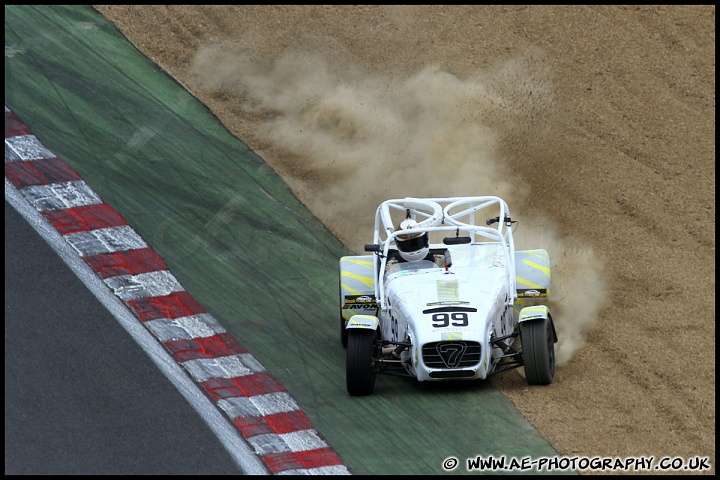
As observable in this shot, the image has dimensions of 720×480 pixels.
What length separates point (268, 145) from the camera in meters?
20.6

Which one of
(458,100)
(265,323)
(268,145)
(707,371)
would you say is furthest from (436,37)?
(707,371)

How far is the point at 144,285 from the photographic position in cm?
1664

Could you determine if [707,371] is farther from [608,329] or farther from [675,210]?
[675,210]

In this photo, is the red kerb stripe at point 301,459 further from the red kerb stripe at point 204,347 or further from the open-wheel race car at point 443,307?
the red kerb stripe at point 204,347

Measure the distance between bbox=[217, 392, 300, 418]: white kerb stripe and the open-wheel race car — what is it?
0.81m

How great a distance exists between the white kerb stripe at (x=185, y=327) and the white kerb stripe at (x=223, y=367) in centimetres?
66

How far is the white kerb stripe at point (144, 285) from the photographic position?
53.7 ft

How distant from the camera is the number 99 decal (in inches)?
528

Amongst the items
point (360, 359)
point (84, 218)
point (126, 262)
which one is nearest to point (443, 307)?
point (360, 359)

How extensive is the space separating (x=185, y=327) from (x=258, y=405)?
2.24 m

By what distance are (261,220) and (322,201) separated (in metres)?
1.16

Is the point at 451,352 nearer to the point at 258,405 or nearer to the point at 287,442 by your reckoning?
the point at 287,442

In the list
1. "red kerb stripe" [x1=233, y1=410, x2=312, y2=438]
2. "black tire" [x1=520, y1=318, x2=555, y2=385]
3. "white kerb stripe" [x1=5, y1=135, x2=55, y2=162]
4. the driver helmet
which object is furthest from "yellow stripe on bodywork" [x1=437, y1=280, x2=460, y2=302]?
"white kerb stripe" [x1=5, y1=135, x2=55, y2=162]
